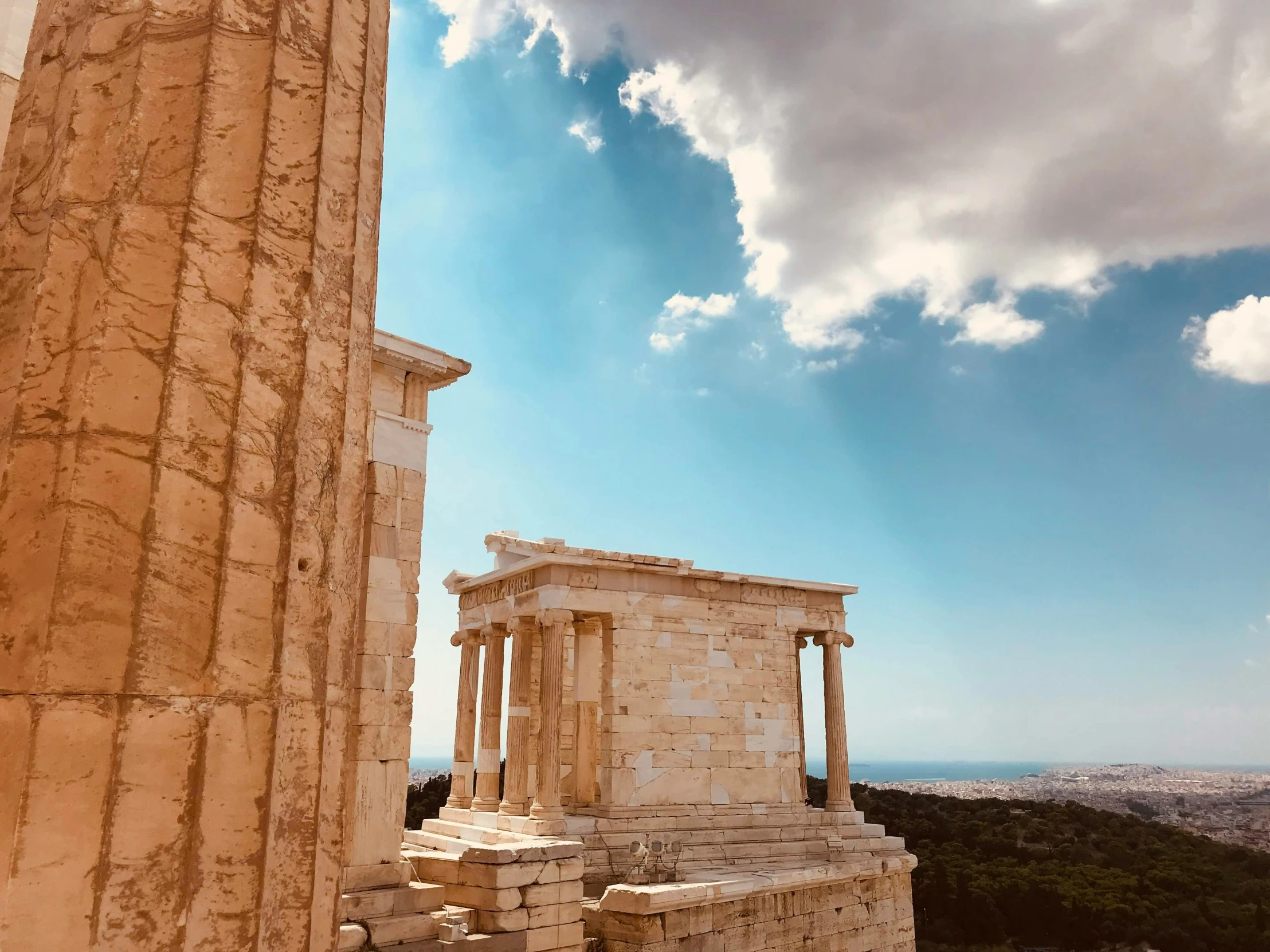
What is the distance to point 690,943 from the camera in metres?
12.0

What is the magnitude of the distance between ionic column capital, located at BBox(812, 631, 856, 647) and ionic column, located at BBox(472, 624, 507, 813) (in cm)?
687

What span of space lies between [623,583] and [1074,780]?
105951 millimetres

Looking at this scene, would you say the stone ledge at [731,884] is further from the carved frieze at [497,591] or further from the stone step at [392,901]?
the carved frieze at [497,591]

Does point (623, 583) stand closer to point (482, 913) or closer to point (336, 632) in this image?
point (482, 913)

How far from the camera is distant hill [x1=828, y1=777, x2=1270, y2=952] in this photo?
25188 millimetres

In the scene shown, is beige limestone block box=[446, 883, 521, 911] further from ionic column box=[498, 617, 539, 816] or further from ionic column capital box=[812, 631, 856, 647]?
ionic column capital box=[812, 631, 856, 647]

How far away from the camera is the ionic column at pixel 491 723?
16.8 meters

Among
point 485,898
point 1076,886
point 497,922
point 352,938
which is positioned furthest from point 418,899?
point 1076,886

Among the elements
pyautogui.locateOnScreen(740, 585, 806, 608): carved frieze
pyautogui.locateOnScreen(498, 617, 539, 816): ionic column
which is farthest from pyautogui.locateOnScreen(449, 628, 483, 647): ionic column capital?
pyautogui.locateOnScreen(740, 585, 806, 608): carved frieze

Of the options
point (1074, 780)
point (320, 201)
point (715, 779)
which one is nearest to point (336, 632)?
point (320, 201)

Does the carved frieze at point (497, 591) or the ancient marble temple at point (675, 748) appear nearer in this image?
the ancient marble temple at point (675, 748)

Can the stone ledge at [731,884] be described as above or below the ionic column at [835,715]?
below

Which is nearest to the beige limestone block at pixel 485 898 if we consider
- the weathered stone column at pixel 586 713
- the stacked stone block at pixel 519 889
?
the stacked stone block at pixel 519 889

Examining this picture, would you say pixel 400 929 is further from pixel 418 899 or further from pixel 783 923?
pixel 783 923
